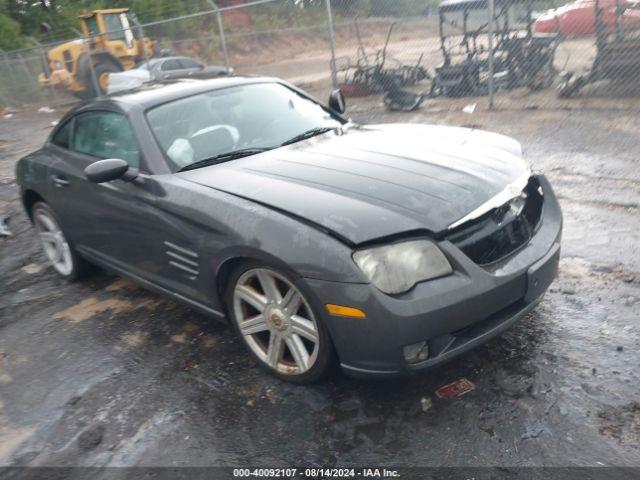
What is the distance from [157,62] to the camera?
16.3 m

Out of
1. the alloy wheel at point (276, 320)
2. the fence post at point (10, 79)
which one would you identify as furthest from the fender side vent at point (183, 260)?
the fence post at point (10, 79)

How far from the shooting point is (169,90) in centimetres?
Answer: 399

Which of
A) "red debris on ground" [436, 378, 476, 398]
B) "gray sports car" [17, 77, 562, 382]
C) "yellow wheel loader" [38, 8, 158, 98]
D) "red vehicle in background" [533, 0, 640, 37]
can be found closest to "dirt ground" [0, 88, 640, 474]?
"red debris on ground" [436, 378, 476, 398]

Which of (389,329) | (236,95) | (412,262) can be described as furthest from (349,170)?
(236,95)

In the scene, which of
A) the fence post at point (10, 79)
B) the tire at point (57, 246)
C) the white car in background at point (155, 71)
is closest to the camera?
the tire at point (57, 246)

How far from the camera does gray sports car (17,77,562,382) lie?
2537mm

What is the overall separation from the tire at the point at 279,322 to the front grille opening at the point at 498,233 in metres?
0.76

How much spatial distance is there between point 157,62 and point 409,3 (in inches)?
309

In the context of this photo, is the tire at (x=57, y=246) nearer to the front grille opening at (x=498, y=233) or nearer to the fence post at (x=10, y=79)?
the front grille opening at (x=498, y=233)

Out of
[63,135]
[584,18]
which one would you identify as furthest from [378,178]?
[584,18]

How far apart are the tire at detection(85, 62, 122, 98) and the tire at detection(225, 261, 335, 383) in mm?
16777

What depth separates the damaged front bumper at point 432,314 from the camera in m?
2.46

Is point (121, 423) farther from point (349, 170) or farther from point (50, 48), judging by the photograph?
point (50, 48)

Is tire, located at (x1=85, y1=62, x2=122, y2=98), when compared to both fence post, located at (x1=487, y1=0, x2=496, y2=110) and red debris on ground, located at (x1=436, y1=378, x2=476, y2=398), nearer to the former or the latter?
fence post, located at (x1=487, y1=0, x2=496, y2=110)
